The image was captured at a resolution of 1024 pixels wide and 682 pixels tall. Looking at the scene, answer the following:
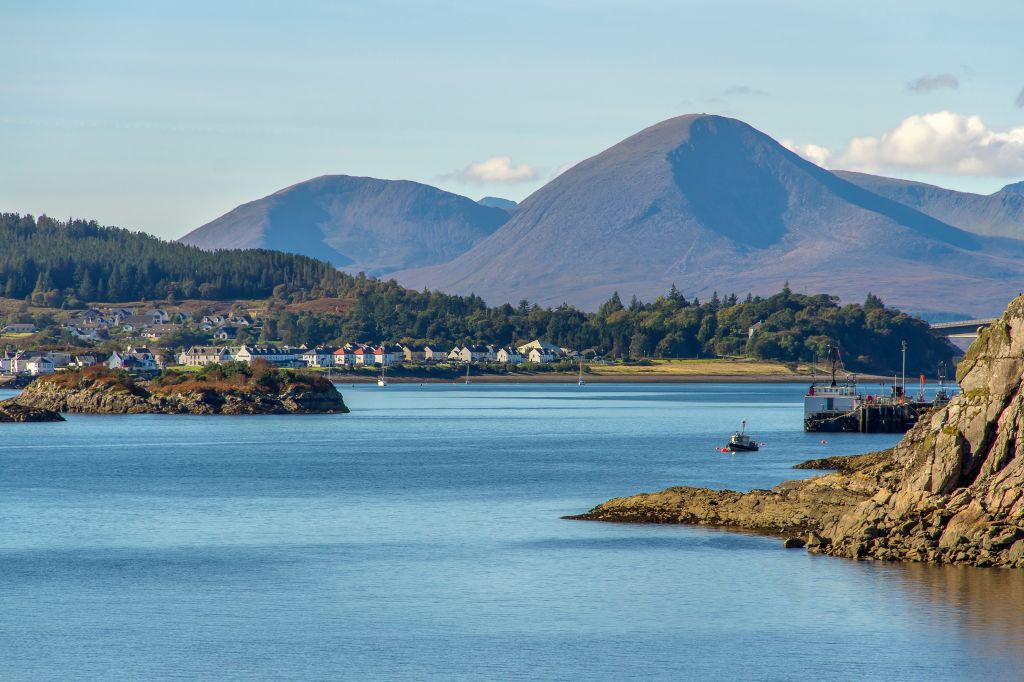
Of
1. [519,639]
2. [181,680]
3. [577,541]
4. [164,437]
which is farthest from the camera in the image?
[164,437]

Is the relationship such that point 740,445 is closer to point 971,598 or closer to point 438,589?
point 438,589

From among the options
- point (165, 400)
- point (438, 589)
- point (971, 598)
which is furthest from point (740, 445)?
point (165, 400)

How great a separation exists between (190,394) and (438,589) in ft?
338

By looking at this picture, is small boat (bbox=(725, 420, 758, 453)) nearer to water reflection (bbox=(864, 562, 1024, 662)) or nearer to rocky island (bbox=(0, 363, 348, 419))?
water reflection (bbox=(864, 562, 1024, 662))

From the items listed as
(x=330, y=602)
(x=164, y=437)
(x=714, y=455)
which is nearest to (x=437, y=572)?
(x=330, y=602)

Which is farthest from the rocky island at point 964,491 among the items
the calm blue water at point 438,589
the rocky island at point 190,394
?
the rocky island at point 190,394

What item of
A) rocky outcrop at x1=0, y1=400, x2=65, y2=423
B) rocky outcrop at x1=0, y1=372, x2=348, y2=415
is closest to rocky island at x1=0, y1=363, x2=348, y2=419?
rocky outcrop at x1=0, y1=372, x2=348, y2=415

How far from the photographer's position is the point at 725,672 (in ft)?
106

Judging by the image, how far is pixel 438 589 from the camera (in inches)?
1672

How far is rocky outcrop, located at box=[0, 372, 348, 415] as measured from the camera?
14088cm

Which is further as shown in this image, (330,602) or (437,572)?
(437,572)

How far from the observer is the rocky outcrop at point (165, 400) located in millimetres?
140875

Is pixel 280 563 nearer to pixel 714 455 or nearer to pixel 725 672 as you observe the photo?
pixel 725 672

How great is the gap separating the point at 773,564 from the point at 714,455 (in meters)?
46.3
